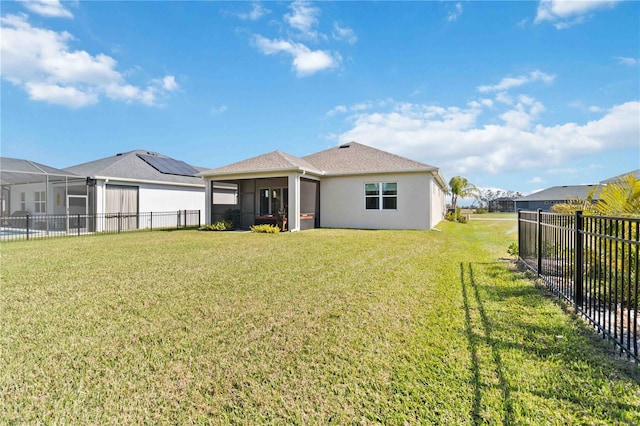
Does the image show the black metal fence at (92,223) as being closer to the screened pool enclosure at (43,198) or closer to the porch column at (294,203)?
the screened pool enclosure at (43,198)

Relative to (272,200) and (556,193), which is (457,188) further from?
(272,200)

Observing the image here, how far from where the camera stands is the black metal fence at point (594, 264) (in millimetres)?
3014

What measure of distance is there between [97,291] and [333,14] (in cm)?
1251

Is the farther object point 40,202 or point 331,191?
point 40,202

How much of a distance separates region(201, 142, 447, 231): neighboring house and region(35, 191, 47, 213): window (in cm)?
1208

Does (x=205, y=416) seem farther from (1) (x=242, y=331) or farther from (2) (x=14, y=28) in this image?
(2) (x=14, y=28)

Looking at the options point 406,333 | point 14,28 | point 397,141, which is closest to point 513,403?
point 406,333

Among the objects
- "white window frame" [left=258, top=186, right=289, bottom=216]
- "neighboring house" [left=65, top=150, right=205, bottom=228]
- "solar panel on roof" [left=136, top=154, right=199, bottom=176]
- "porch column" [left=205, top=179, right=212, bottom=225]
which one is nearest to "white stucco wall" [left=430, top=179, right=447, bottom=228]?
"white window frame" [left=258, top=186, right=289, bottom=216]

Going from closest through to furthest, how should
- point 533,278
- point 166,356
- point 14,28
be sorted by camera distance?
1. point 166,356
2. point 533,278
3. point 14,28

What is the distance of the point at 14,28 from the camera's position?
10.5 m

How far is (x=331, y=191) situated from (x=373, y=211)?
112 inches

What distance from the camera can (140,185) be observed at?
18156 millimetres

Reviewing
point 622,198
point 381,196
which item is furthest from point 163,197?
point 622,198

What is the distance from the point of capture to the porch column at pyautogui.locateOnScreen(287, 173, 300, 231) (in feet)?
49.2
